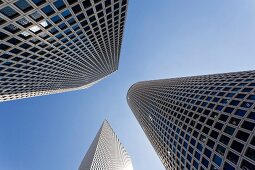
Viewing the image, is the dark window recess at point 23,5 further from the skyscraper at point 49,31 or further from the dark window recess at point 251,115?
the dark window recess at point 251,115

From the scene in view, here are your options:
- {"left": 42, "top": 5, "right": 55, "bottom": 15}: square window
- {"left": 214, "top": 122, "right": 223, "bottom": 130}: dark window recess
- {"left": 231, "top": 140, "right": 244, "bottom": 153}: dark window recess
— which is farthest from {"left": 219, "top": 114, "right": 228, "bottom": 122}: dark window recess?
{"left": 42, "top": 5, "right": 55, "bottom": 15}: square window

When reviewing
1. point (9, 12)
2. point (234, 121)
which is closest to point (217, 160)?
point (234, 121)

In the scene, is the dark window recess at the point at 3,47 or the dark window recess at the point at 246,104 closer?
the dark window recess at the point at 246,104

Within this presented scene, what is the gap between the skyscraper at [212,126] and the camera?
35597mm

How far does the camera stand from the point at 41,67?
6719 centimetres

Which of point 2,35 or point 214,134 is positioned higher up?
point 2,35

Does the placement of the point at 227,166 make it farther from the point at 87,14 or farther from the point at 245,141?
the point at 87,14

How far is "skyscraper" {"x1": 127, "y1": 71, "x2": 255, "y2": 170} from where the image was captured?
117ft

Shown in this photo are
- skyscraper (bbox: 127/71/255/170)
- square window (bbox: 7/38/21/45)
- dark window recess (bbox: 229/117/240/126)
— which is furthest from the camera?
square window (bbox: 7/38/21/45)

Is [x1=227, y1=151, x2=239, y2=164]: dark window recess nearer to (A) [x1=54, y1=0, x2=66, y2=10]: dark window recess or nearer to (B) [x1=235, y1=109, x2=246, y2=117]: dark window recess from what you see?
(B) [x1=235, y1=109, x2=246, y2=117]: dark window recess

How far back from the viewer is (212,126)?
43875mm

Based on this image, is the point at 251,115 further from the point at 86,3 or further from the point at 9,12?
the point at 9,12

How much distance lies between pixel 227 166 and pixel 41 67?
49.5 metres

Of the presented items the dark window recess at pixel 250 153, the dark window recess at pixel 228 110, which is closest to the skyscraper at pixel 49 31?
the dark window recess at pixel 228 110
